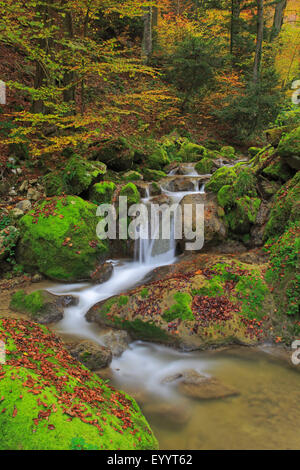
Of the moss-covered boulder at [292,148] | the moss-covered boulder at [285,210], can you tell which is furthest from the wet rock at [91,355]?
the moss-covered boulder at [292,148]

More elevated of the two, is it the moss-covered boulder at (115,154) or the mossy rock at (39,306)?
the moss-covered boulder at (115,154)

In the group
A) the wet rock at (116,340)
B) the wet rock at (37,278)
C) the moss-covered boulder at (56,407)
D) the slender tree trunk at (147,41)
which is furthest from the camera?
the slender tree trunk at (147,41)

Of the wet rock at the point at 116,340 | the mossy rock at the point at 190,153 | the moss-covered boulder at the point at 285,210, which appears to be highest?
the mossy rock at the point at 190,153

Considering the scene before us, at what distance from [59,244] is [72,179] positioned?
2.31 meters

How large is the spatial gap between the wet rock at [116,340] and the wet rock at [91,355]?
0.31m

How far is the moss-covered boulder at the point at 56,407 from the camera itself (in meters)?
2.19

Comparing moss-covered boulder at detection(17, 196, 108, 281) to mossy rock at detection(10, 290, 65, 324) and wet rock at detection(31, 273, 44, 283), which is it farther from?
mossy rock at detection(10, 290, 65, 324)

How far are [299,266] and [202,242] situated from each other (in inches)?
101

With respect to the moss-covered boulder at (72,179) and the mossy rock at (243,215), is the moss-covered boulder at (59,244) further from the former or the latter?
the mossy rock at (243,215)

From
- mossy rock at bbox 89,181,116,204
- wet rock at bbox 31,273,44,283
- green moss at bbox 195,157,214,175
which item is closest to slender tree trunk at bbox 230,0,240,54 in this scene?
green moss at bbox 195,157,214,175

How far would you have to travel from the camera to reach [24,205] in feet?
26.0

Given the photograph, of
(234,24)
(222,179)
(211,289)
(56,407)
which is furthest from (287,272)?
(234,24)

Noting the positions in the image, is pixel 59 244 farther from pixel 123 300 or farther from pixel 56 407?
pixel 56 407
